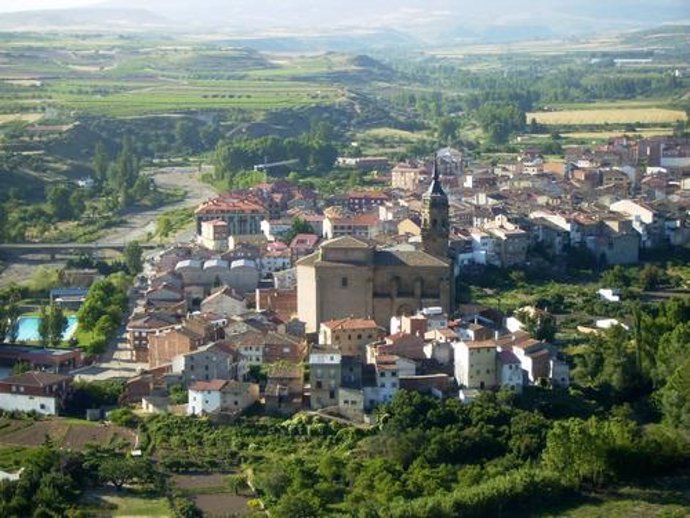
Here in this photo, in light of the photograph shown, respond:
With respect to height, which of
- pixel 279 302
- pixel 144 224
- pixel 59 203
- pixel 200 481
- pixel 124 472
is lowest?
pixel 144 224

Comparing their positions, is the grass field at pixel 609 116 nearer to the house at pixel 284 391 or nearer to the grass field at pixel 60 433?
the house at pixel 284 391

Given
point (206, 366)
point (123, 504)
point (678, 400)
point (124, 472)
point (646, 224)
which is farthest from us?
point (646, 224)

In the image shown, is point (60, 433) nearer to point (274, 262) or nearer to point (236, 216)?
point (274, 262)

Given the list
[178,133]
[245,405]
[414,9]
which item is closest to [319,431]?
[245,405]

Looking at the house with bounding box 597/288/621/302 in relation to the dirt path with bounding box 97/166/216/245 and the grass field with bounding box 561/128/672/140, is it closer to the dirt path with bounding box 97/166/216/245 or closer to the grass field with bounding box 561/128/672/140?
the dirt path with bounding box 97/166/216/245

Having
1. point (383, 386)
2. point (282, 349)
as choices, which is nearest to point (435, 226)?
point (282, 349)

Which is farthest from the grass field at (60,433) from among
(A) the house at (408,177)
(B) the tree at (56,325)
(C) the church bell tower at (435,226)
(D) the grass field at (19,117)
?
(D) the grass field at (19,117)

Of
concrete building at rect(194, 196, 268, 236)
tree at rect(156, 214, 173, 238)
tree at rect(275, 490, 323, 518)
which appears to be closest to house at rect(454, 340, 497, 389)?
tree at rect(275, 490, 323, 518)
